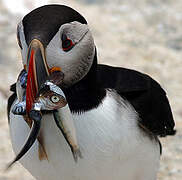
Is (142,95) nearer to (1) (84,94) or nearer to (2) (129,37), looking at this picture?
(1) (84,94)

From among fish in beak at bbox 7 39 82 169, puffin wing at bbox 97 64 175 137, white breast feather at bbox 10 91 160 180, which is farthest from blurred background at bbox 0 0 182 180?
fish in beak at bbox 7 39 82 169

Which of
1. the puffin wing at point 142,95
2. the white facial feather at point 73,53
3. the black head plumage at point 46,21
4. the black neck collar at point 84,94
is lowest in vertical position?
the puffin wing at point 142,95

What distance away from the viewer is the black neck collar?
2.79 metres

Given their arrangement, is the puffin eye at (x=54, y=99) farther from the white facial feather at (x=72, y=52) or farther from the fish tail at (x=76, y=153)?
the fish tail at (x=76, y=153)

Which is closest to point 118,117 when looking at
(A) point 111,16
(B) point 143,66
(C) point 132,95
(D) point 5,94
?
(C) point 132,95

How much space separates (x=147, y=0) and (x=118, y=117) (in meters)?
4.51

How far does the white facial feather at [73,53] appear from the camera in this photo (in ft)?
8.26

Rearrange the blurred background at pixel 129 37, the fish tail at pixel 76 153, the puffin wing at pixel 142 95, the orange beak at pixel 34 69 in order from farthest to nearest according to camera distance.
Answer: the blurred background at pixel 129 37 < the puffin wing at pixel 142 95 < the fish tail at pixel 76 153 < the orange beak at pixel 34 69

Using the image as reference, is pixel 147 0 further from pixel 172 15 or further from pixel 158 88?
pixel 158 88

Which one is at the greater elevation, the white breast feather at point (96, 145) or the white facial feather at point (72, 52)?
the white facial feather at point (72, 52)

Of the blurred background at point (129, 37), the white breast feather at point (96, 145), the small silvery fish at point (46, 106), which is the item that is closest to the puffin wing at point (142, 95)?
the white breast feather at point (96, 145)

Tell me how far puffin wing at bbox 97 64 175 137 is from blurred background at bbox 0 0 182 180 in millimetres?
1506

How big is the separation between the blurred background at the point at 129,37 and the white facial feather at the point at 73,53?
2.42 meters

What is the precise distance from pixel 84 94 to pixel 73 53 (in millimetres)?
323
